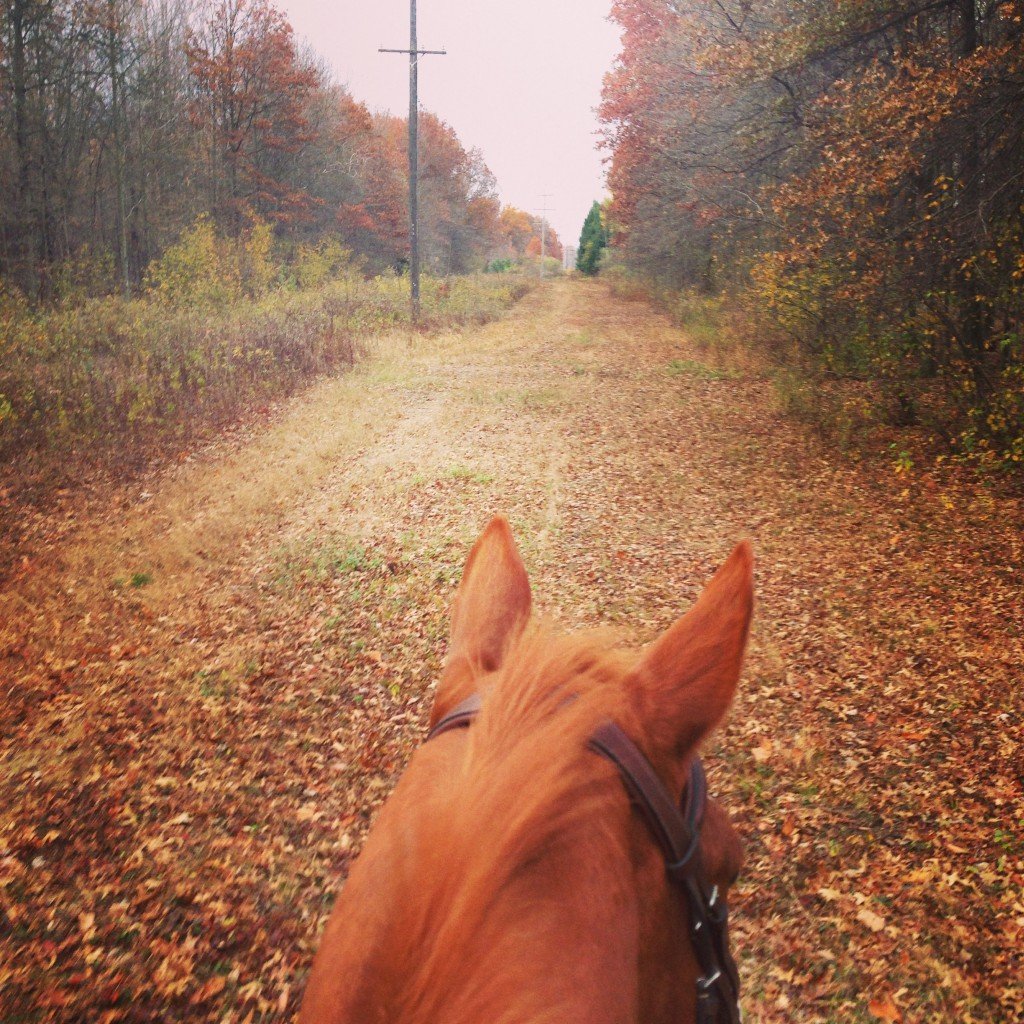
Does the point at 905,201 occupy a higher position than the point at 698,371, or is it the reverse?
the point at 905,201

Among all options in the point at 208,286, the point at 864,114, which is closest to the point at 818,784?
the point at 864,114

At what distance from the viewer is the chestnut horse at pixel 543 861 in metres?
0.68

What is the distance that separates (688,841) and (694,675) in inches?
8.8

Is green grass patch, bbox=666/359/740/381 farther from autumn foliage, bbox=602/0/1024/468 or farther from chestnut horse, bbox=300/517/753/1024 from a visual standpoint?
chestnut horse, bbox=300/517/753/1024

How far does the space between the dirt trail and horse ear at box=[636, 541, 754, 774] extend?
2441mm

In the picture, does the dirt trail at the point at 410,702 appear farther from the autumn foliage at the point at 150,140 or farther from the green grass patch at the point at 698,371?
the autumn foliage at the point at 150,140

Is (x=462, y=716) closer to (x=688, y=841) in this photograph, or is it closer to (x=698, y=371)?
(x=688, y=841)

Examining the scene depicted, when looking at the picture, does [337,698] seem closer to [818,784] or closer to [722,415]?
[818,784]

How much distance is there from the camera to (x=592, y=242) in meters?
63.4

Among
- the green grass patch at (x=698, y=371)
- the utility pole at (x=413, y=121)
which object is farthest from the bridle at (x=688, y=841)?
the utility pole at (x=413, y=121)

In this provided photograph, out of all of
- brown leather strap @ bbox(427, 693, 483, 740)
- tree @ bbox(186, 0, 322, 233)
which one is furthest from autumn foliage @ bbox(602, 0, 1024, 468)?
tree @ bbox(186, 0, 322, 233)

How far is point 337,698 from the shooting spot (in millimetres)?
4805

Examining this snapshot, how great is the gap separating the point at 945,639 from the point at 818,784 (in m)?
1.96

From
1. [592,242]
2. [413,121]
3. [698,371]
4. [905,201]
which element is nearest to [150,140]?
[413,121]
